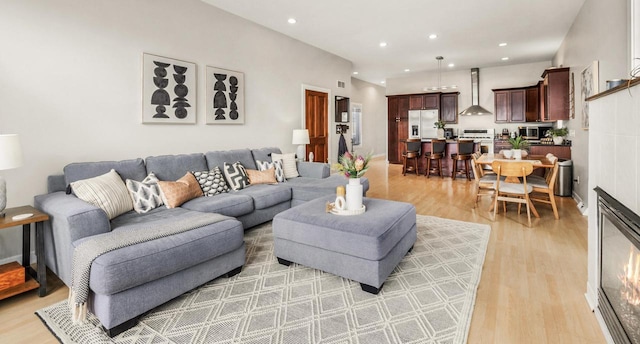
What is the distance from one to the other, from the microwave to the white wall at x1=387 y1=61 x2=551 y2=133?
1.54 ft

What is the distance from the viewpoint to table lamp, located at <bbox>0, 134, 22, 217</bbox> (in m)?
2.27

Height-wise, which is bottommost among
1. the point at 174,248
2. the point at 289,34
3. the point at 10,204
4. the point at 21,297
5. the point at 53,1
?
the point at 21,297

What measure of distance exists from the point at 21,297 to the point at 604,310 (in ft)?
12.7

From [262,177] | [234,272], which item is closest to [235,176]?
[262,177]

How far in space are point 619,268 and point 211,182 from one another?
140 inches

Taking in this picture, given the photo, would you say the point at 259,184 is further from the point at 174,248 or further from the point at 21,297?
the point at 21,297

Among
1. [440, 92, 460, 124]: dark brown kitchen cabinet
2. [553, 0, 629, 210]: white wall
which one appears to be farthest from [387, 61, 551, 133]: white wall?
[553, 0, 629, 210]: white wall

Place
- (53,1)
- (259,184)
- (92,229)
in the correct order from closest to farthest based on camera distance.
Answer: (92,229) < (53,1) < (259,184)

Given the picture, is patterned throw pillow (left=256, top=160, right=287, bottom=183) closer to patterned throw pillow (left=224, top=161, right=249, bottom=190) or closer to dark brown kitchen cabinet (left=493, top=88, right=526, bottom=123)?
patterned throw pillow (left=224, top=161, right=249, bottom=190)

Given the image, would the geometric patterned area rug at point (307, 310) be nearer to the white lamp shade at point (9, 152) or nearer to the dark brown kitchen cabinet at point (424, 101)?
the white lamp shade at point (9, 152)

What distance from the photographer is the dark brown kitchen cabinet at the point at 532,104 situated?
843cm

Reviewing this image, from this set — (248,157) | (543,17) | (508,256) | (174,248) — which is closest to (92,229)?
(174,248)

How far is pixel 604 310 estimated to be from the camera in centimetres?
181

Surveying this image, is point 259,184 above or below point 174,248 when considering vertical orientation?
above
